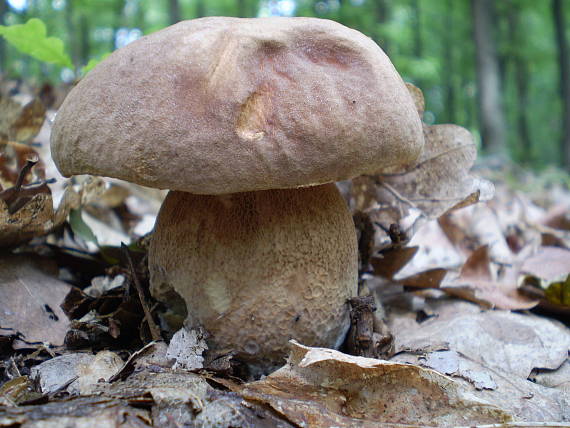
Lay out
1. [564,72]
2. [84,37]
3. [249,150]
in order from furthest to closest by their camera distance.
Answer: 1. [84,37]
2. [564,72]
3. [249,150]

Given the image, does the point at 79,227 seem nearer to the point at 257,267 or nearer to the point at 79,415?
the point at 257,267

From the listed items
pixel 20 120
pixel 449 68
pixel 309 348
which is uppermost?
pixel 20 120

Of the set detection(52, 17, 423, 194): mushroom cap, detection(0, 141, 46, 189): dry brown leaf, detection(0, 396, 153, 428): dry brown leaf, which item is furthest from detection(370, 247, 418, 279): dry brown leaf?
detection(0, 141, 46, 189): dry brown leaf

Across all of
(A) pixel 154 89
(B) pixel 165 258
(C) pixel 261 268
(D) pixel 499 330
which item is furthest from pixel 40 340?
(D) pixel 499 330

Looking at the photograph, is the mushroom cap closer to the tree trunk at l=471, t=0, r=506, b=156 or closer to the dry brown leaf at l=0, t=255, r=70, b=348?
the dry brown leaf at l=0, t=255, r=70, b=348

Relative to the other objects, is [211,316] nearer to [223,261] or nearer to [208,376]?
[223,261]

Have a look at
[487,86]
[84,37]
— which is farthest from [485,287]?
[84,37]
